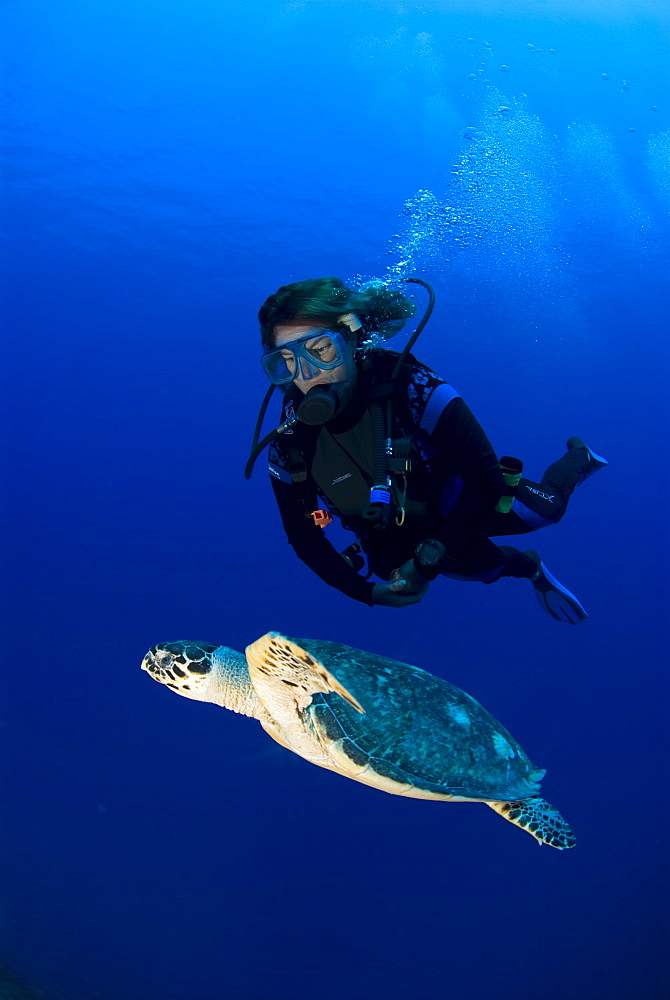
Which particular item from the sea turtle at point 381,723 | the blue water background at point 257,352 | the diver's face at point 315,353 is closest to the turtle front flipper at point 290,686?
the sea turtle at point 381,723

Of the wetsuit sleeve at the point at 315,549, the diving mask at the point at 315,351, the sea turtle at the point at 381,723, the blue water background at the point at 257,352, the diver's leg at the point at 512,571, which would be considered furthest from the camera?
the blue water background at the point at 257,352

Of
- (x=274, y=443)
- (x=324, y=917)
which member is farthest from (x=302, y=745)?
(x=324, y=917)

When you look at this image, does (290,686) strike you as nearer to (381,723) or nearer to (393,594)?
(381,723)

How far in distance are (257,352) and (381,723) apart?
39.0 ft

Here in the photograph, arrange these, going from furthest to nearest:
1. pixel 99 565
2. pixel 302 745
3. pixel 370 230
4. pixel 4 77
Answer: pixel 99 565
pixel 370 230
pixel 4 77
pixel 302 745

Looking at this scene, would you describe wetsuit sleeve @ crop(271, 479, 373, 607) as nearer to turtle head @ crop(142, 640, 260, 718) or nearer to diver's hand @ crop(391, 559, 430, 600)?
diver's hand @ crop(391, 559, 430, 600)

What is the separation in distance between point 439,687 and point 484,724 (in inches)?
9.8

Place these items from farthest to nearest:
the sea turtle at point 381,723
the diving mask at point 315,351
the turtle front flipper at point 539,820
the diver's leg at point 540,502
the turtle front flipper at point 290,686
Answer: the diver's leg at point 540,502
the diving mask at point 315,351
the turtle front flipper at point 539,820
the sea turtle at point 381,723
the turtle front flipper at point 290,686

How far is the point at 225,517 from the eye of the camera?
1400 cm

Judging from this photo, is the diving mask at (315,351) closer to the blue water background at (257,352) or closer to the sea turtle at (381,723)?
the sea turtle at (381,723)

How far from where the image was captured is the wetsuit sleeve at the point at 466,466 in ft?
7.61

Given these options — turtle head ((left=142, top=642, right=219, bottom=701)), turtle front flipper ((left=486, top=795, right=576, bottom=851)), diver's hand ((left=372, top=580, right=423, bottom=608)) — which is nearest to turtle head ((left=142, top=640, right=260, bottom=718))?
turtle head ((left=142, top=642, right=219, bottom=701))

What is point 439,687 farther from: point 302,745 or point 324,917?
point 324,917

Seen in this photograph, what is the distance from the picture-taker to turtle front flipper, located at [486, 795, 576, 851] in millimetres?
2229
